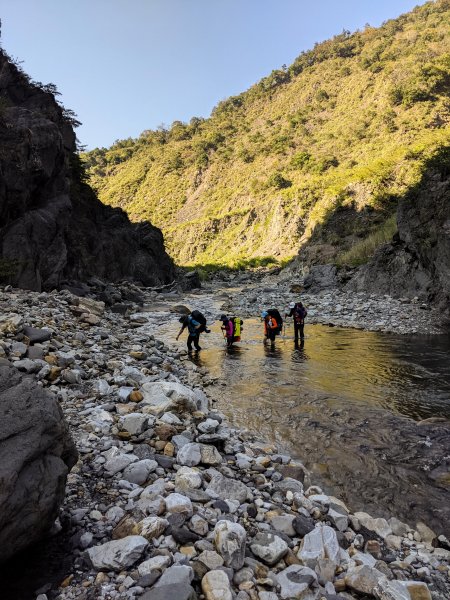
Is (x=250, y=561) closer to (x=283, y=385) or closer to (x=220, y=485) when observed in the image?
(x=220, y=485)

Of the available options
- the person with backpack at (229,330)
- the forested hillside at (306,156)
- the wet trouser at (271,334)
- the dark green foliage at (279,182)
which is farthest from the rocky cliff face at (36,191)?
the dark green foliage at (279,182)

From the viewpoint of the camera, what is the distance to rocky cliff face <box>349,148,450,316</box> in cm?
2073

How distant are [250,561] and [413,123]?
8025cm

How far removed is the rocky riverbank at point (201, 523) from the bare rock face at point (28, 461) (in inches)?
19.9

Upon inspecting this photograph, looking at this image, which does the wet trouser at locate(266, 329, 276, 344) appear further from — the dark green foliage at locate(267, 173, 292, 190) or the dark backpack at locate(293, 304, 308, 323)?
the dark green foliage at locate(267, 173, 292, 190)

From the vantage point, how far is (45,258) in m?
23.2

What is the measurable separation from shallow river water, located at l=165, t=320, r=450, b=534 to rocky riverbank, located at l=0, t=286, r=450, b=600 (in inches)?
21.6

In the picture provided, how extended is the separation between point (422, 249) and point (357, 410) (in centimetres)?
1784

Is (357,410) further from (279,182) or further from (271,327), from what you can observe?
(279,182)

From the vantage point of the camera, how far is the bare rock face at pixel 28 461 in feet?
9.58

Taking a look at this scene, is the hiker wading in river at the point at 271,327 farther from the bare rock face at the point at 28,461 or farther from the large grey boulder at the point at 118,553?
the large grey boulder at the point at 118,553

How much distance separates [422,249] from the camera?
2280 cm

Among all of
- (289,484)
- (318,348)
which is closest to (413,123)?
(318,348)

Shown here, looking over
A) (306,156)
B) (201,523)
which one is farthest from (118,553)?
(306,156)
